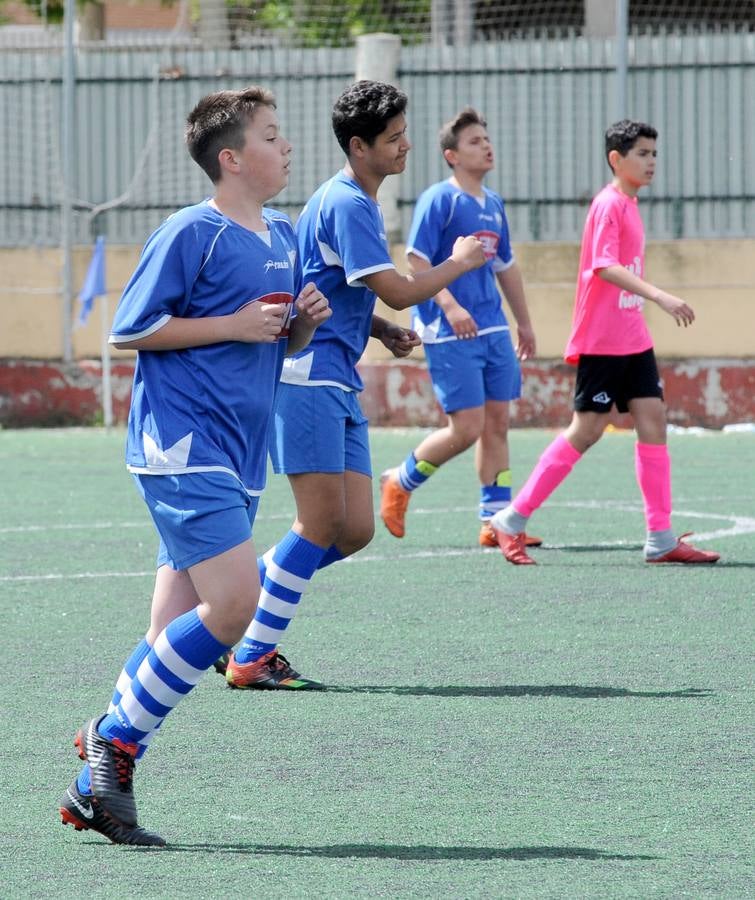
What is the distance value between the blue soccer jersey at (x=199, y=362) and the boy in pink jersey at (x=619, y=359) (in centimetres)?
430

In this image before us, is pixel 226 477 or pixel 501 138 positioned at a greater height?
pixel 501 138

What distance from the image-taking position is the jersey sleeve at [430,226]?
9586mm

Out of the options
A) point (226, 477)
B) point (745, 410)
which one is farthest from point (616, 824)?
point (745, 410)

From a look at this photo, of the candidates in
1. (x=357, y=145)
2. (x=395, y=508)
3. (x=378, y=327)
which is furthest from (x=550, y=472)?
(x=357, y=145)

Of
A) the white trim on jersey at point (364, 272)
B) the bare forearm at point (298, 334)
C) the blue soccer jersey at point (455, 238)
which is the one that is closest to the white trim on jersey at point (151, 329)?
the bare forearm at point (298, 334)

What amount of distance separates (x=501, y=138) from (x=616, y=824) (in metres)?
13.2

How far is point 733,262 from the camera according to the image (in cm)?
1648

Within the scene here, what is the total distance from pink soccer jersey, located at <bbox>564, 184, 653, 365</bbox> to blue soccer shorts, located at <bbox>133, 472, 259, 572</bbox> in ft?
15.0

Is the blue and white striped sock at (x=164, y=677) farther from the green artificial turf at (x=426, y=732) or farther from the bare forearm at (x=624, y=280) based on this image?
the bare forearm at (x=624, y=280)

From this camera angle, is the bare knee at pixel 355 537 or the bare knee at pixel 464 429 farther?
the bare knee at pixel 464 429

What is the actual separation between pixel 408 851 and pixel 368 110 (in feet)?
9.02

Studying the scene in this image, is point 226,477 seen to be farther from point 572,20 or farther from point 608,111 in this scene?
point 572,20

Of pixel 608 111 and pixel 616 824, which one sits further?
pixel 608 111

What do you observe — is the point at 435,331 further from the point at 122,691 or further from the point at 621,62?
the point at 621,62
